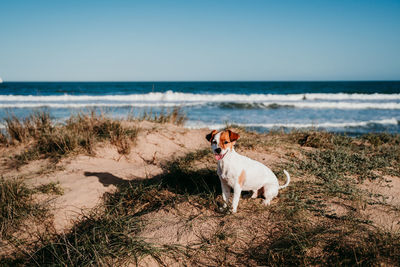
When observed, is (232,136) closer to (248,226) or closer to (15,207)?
(248,226)

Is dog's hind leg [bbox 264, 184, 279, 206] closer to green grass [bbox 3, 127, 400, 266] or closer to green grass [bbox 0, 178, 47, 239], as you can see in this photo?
green grass [bbox 3, 127, 400, 266]

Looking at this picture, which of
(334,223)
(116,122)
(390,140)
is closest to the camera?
(334,223)

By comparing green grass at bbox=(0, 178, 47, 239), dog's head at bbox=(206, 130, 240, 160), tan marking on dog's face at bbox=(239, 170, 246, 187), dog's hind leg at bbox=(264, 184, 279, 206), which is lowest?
green grass at bbox=(0, 178, 47, 239)

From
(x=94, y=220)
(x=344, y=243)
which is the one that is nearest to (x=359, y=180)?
(x=344, y=243)

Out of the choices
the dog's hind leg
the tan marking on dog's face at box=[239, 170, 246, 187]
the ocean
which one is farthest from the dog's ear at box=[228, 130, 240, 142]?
the ocean

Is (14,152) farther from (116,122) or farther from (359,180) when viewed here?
(359,180)

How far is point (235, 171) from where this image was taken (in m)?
2.85

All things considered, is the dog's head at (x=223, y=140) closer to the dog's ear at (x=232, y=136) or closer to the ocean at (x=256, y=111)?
the dog's ear at (x=232, y=136)

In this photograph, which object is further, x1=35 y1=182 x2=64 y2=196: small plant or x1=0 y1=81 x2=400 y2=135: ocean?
x1=0 y1=81 x2=400 y2=135: ocean

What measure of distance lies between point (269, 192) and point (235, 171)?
0.72m

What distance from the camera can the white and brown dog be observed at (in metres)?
2.70

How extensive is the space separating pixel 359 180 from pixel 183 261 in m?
3.37

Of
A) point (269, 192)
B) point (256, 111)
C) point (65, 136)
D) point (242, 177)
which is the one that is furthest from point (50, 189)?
point (256, 111)

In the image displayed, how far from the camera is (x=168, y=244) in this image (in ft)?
8.40
